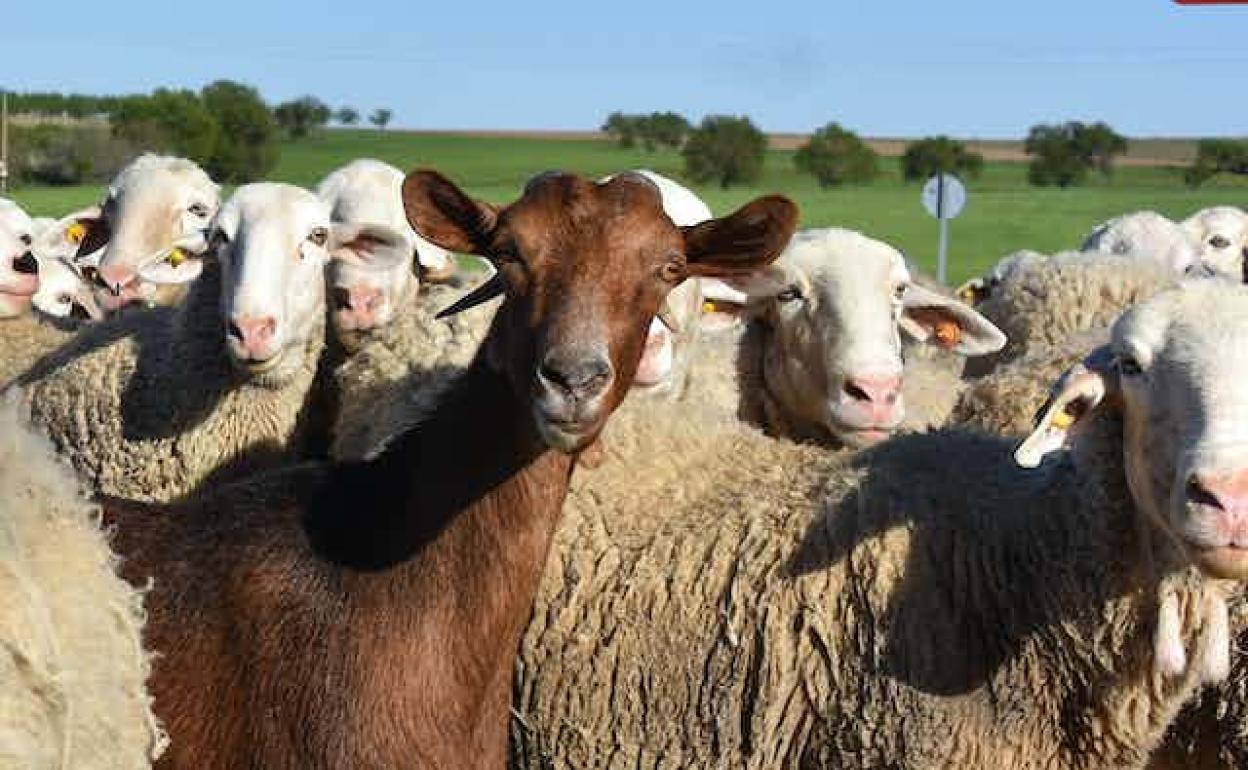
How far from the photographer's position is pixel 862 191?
65750 mm

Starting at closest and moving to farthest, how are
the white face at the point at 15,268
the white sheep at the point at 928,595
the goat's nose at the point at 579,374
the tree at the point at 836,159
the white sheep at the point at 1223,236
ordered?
the goat's nose at the point at 579,374, the white sheep at the point at 928,595, the white face at the point at 15,268, the white sheep at the point at 1223,236, the tree at the point at 836,159

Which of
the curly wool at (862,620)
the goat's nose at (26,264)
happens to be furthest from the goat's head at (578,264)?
the goat's nose at (26,264)

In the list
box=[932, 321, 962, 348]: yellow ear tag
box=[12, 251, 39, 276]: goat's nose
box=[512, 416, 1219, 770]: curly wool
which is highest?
box=[932, 321, 962, 348]: yellow ear tag

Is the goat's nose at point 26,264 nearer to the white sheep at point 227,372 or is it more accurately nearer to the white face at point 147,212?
the white face at point 147,212

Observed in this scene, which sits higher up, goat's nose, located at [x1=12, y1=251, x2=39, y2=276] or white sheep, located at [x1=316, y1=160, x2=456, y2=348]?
white sheep, located at [x1=316, y1=160, x2=456, y2=348]

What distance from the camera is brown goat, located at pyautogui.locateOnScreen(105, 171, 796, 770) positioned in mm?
3693

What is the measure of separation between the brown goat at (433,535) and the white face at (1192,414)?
0.92 meters

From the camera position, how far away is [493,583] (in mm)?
3930

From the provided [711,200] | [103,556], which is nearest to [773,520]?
[103,556]

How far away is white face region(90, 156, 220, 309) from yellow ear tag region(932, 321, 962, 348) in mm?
3141

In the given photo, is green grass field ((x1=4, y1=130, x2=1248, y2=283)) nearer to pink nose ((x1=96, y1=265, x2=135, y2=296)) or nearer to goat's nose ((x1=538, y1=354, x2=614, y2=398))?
pink nose ((x1=96, y1=265, x2=135, y2=296))

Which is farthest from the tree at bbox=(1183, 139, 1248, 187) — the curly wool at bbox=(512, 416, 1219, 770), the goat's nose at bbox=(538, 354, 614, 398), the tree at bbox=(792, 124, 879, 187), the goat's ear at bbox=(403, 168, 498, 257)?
the goat's nose at bbox=(538, 354, 614, 398)

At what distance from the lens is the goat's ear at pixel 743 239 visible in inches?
159

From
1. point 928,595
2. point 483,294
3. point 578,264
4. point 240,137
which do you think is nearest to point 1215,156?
point 240,137
